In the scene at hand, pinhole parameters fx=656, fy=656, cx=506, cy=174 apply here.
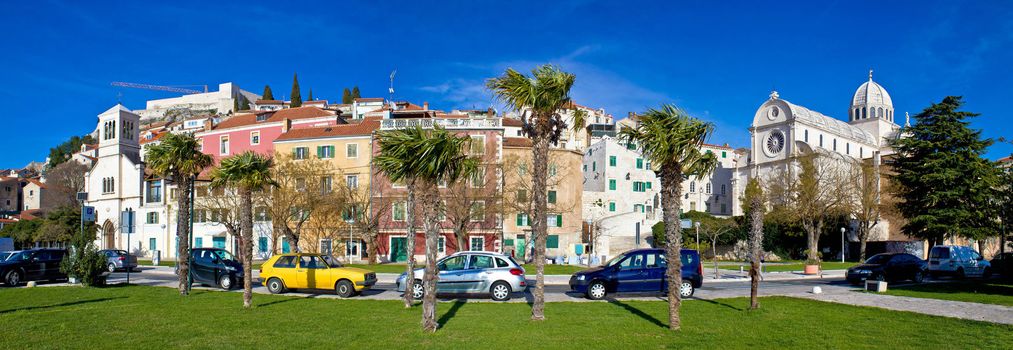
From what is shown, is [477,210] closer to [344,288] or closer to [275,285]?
[275,285]

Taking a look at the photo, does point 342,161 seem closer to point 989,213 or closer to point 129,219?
point 129,219

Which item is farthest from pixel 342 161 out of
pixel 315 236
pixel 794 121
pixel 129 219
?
pixel 794 121

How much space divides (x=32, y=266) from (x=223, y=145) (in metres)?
36.6

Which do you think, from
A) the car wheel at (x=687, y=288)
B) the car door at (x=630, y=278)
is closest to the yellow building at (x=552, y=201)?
the car wheel at (x=687, y=288)

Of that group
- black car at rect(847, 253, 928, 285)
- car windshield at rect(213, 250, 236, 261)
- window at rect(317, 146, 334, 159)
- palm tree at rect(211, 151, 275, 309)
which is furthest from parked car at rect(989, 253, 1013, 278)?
window at rect(317, 146, 334, 159)

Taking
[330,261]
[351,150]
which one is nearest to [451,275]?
[330,261]

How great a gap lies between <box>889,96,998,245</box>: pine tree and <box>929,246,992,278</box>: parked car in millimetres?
5593

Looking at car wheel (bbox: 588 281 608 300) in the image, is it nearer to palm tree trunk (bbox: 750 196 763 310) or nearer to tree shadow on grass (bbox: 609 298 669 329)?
tree shadow on grass (bbox: 609 298 669 329)

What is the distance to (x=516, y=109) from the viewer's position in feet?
53.4

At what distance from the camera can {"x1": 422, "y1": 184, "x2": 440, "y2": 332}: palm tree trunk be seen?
45.8ft

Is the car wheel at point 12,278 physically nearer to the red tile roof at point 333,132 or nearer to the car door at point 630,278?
the car door at point 630,278

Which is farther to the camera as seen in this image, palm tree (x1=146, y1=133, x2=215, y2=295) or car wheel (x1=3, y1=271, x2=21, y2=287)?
car wheel (x1=3, y1=271, x2=21, y2=287)

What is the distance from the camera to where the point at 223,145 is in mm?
63094

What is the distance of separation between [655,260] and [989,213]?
27.5m
